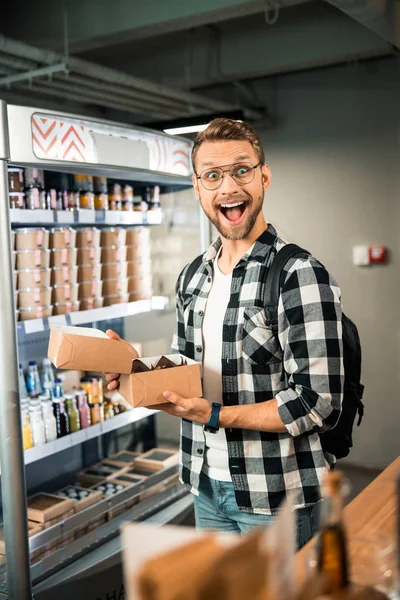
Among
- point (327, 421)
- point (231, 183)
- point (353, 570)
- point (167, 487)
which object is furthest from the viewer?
point (167, 487)

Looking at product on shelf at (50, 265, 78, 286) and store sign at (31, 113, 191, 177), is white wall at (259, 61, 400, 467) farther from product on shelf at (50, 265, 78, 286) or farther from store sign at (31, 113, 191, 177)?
product on shelf at (50, 265, 78, 286)

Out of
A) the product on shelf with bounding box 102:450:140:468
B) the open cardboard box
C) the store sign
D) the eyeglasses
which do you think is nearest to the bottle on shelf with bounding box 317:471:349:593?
the open cardboard box

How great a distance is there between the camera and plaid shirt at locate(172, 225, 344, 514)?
5.81 ft

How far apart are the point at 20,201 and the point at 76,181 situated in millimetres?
530

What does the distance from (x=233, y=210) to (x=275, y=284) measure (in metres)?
0.31

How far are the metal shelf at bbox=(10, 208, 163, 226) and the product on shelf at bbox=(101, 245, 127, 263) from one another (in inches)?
6.5

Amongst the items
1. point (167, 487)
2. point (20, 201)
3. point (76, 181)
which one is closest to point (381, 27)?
point (76, 181)

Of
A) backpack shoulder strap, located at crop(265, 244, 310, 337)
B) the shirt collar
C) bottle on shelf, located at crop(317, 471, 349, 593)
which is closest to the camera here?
bottle on shelf, located at crop(317, 471, 349, 593)

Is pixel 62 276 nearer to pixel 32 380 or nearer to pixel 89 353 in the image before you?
pixel 32 380

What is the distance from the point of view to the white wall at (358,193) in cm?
501

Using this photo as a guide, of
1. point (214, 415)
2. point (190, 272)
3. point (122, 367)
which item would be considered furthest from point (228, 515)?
point (190, 272)

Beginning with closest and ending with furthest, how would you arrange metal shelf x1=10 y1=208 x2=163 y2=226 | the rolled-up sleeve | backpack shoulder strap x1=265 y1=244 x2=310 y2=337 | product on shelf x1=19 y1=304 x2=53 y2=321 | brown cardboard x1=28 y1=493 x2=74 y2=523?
1. the rolled-up sleeve
2. backpack shoulder strap x1=265 y1=244 x2=310 y2=337
3. metal shelf x1=10 y1=208 x2=163 y2=226
4. product on shelf x1=19 y1=304 x2=53 y2=321
5. brown cardboard x1=28 y1=493 x2=74 y2=523

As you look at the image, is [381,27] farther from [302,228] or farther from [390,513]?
[390,513]

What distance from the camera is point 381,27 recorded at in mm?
3322
